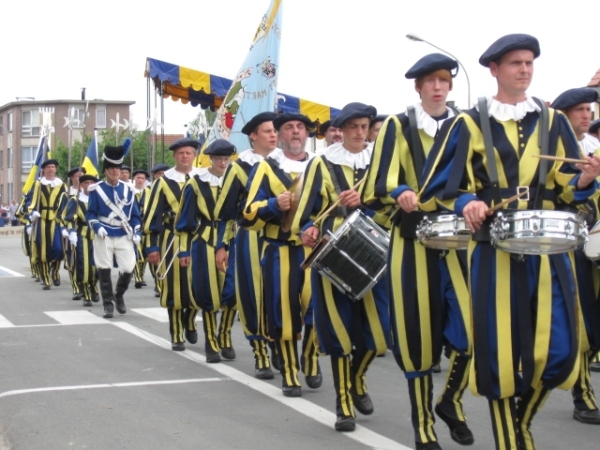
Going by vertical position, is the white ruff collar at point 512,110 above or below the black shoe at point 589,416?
above

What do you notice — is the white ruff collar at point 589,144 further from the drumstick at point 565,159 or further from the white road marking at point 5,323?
the white road marking at point 5,323

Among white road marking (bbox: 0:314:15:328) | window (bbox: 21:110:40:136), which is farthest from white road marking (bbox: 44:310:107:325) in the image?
window (bbox: 21:110:40:136)

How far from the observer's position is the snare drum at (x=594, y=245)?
6794 millimetres

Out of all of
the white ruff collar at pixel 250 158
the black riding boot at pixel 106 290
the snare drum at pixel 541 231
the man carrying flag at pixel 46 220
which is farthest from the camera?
the man carrying flag at pixel 46 220

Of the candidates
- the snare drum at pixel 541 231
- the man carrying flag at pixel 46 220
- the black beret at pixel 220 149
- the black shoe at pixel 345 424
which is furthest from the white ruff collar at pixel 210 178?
the man carrying flag at pixel 46 220

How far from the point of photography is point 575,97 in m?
7.91

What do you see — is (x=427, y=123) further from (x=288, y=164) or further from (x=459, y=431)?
(x=288, y=164)

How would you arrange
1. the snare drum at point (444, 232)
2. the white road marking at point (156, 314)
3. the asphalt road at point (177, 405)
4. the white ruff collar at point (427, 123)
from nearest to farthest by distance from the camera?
the snare drum at point (444, 232) → the white ruff collar at point (427, 123) → the asphalt road at point (177, 405) → the white road marking at point (156, 314)

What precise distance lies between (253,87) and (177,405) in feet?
16.2

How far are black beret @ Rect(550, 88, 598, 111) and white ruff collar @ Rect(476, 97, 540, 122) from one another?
8.62 feet

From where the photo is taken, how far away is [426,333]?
6168 millimetres

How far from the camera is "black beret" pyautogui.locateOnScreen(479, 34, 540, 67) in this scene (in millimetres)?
5277

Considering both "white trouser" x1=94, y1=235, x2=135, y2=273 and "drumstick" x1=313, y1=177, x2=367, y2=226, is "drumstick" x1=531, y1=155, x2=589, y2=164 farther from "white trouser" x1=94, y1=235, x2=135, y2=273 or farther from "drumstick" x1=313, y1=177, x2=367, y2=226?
"white trouser" x1=94, y1=235, x2=135, y2=273

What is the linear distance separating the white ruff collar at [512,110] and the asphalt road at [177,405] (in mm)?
2118
